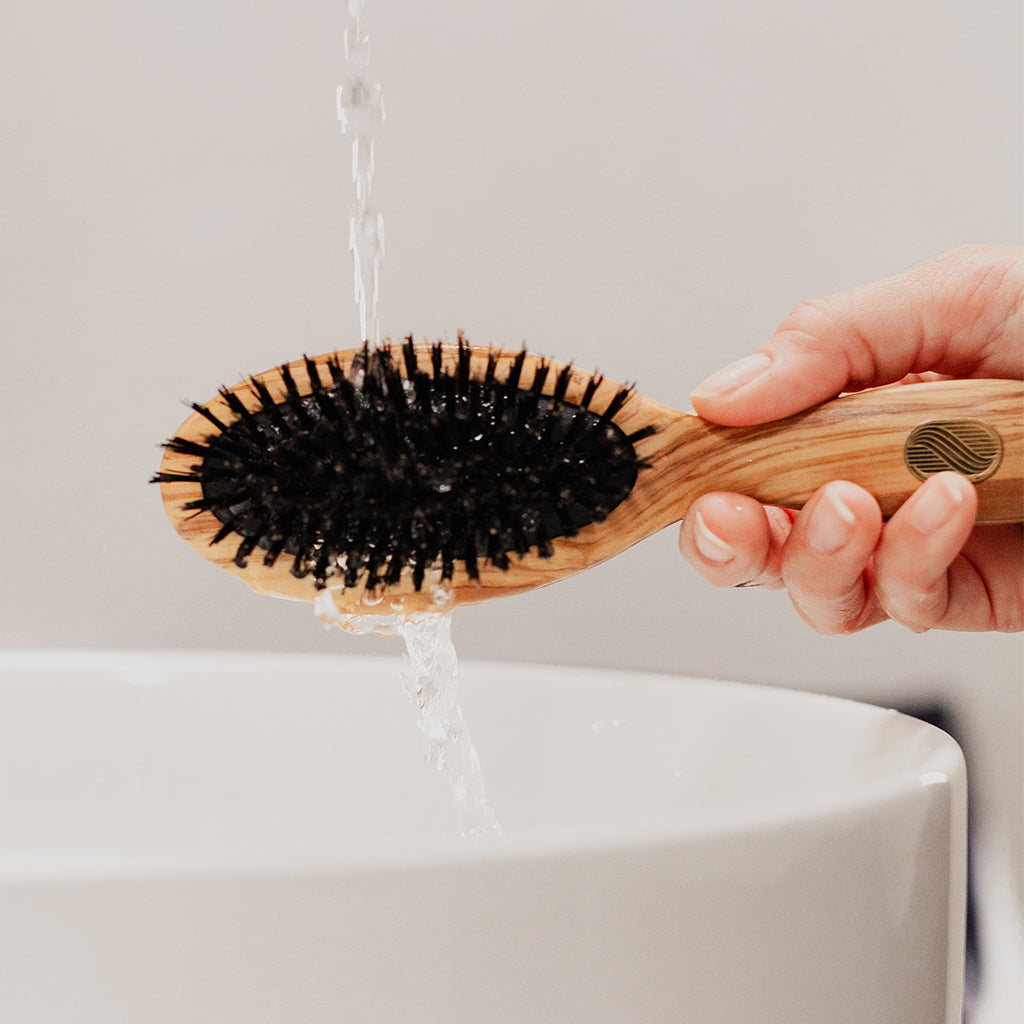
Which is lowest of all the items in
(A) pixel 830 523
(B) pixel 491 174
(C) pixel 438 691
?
(C) pixel 438 691

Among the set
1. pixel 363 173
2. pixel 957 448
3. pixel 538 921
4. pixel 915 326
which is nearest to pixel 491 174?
pixel 363 173

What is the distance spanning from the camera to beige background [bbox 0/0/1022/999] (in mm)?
853

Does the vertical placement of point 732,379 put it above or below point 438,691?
above

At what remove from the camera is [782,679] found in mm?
922

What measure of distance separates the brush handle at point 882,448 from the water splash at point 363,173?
1.56 ft

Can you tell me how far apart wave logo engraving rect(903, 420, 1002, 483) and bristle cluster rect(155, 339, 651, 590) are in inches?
4.8

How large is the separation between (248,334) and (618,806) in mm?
546

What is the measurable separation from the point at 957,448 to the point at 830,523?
0.06 m

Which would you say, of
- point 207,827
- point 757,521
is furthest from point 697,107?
point 207,827

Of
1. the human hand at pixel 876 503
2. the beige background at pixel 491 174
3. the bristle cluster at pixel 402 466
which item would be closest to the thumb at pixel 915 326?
the human hand at pixel 876 503

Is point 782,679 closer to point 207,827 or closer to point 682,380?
point 682,380

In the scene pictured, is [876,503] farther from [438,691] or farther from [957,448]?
[438,691]

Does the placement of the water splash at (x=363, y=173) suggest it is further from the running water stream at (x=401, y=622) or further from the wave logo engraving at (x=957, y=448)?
the wave logo engraving at (x=957, y=448)

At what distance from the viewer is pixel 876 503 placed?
1.33 feet
